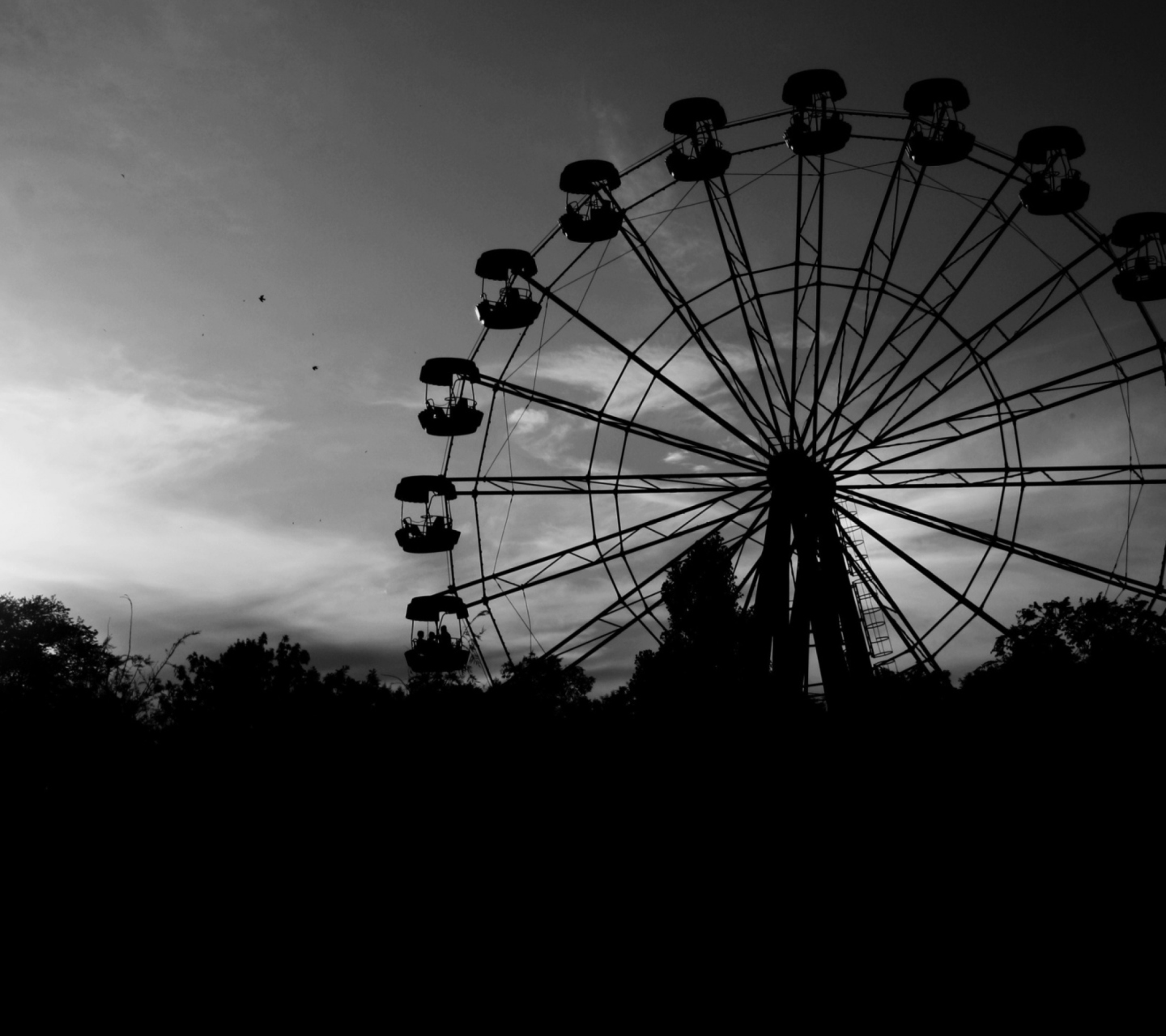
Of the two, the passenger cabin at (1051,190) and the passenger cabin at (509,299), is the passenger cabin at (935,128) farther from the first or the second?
the passenger cabin at (509,299)

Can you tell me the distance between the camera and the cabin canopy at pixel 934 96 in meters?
16.9

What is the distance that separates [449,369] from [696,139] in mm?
7009

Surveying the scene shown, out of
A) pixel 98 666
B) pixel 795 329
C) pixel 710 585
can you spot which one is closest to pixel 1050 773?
pixel 795 329

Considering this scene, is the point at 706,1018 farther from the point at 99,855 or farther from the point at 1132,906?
the point at 99,855

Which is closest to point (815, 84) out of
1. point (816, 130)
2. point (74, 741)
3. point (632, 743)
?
point (816, 130)

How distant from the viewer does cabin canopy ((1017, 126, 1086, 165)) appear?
16578 millimetres

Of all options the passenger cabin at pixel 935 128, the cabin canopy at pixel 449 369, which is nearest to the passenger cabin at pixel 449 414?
the cabin canopy at pixel 449 369

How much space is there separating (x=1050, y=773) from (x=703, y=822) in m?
6.08

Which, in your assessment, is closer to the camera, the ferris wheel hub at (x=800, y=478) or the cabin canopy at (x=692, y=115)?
the ferris wheel hub at (x=800, y=478)

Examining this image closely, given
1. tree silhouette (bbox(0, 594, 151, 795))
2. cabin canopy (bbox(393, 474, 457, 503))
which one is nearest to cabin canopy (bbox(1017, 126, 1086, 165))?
cabin canopy (bbox(393, 474, 457, 503))

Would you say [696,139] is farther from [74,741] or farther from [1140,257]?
[74,741]

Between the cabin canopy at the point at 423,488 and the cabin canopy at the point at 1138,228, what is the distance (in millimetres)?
14252

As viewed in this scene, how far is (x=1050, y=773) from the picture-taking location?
15422 mm

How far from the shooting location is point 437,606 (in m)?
19.7
